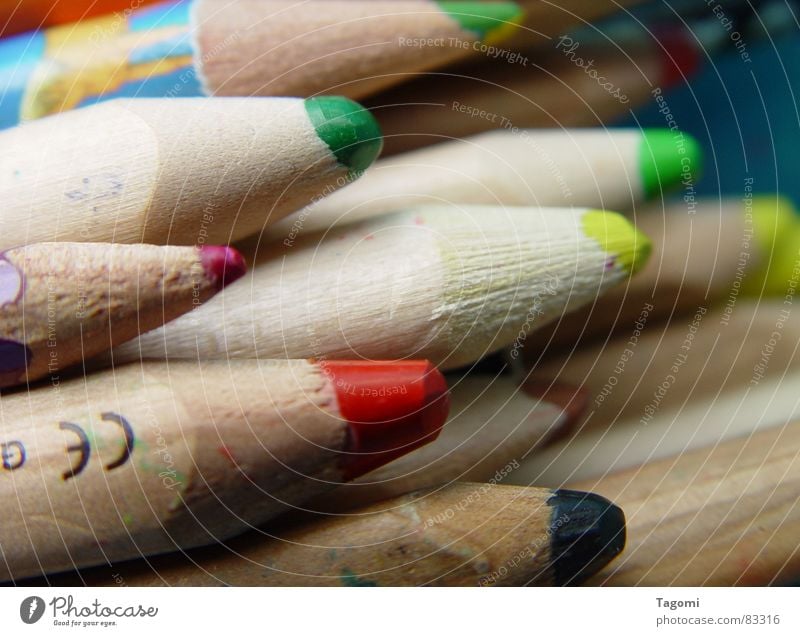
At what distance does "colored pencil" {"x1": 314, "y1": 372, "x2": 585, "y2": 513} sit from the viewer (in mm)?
212

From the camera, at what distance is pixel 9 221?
197 millimetres

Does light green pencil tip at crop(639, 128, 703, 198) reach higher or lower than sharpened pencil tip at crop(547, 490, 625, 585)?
higher

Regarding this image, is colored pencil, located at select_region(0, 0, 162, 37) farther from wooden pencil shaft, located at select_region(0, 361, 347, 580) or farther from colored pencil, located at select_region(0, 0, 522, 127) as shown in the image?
wooden pencil shaft, located at select_region(0, 361, 347, 580)

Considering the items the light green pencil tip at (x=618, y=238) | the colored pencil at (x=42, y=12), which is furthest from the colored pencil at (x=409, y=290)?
the colored pencil at (x=42, y=12)

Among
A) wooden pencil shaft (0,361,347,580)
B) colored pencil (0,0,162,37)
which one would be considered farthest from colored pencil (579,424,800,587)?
colored pencil (0,0,162,37)

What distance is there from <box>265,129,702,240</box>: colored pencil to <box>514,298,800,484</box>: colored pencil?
0.17 feet

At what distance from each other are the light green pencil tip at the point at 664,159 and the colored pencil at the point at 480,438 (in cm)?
8

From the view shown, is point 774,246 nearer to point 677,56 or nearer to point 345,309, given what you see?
point 677,56

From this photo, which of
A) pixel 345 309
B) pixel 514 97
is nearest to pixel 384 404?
pixel 345 309

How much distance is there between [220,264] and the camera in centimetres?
18
